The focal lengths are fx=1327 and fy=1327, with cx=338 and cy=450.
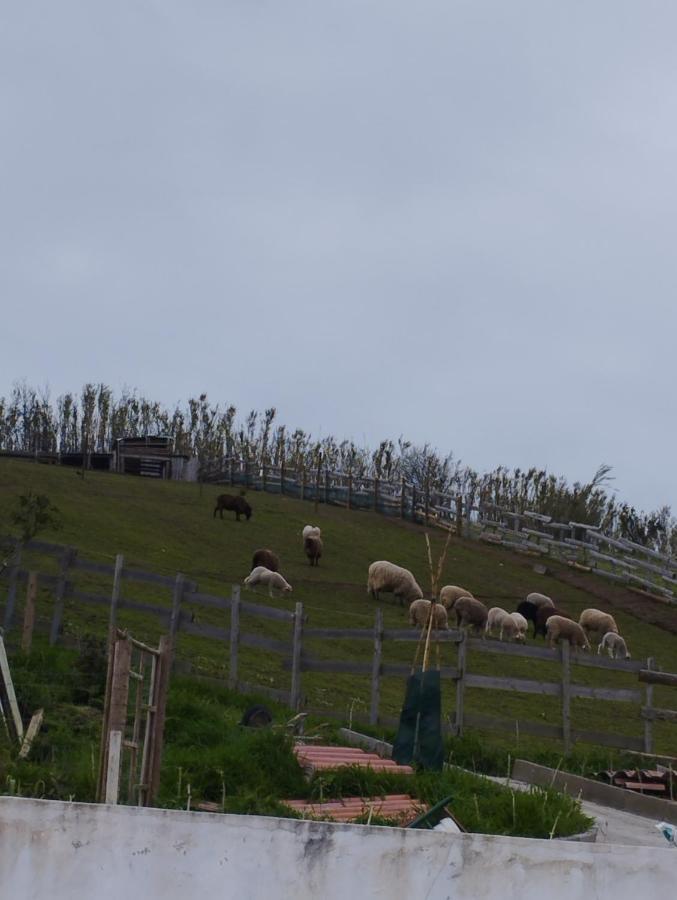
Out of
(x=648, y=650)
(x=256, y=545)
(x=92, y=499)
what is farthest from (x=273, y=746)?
(x=92, y=499)

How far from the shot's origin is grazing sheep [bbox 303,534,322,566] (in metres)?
35.6

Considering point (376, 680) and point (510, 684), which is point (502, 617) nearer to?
point (376, 680)

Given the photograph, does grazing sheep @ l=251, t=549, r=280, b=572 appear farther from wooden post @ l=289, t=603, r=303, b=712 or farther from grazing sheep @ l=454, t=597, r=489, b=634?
wooden post @ l=289, t=603, r=303, b=712

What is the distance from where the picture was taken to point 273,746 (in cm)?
1148

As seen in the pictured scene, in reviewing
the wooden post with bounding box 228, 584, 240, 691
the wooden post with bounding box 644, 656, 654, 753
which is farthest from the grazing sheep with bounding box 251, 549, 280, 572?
the wooden post with bounding box 644, 656, 654, 753

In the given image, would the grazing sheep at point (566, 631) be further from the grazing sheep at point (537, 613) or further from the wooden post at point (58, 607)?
the wooden post at point (58, 607)

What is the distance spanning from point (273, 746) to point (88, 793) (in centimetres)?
216

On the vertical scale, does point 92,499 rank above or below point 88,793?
above

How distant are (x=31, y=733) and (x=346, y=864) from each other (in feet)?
21.4

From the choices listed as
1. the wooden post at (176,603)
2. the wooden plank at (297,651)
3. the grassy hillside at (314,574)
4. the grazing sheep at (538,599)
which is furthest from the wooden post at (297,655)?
the grazing sheep at (538,599)

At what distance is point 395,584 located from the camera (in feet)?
104

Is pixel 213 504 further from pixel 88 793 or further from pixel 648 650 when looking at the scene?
pixel 88 793

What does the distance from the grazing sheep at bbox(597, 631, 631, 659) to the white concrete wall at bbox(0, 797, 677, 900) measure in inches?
965

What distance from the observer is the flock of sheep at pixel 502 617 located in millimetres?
29672
